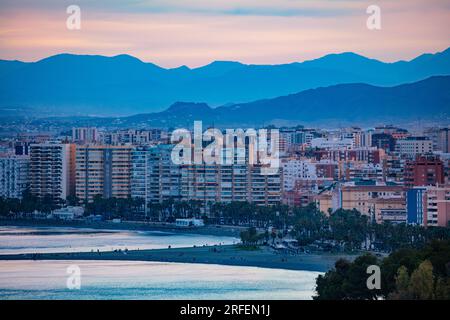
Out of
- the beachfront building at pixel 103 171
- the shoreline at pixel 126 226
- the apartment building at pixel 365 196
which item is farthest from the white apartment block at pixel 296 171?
the apartment building at pixel 365 196

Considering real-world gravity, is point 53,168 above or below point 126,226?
above

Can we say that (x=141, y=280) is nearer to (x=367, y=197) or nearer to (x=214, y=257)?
(x=214, y=257)

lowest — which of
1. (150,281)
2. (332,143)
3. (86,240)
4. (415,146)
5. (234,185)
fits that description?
(150,281)

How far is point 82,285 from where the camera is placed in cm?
1212

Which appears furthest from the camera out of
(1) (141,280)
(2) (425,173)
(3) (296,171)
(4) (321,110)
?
(4) (321,110)

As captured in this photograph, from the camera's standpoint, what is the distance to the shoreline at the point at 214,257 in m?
15.0

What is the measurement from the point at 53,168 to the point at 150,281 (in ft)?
56.9

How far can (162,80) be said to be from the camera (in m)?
27.5

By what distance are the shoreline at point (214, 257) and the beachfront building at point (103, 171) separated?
12.3 metres

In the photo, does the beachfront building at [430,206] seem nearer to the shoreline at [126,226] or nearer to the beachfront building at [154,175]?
the shoreline at [126,226]

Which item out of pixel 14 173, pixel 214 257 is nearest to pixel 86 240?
pixel 214 257

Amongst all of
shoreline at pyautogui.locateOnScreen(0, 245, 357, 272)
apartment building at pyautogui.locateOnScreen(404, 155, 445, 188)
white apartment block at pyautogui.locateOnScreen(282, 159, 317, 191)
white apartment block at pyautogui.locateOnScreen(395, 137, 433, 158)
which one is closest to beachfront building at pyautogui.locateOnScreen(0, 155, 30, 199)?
white apartment block at pyautogui.locateOnScreen(282, 159, 317, 191)

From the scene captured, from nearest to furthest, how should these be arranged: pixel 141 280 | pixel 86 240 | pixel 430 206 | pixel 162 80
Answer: pixel 141 280 < pixel 430 206 < pixel 86 240 < pixel 162 80
